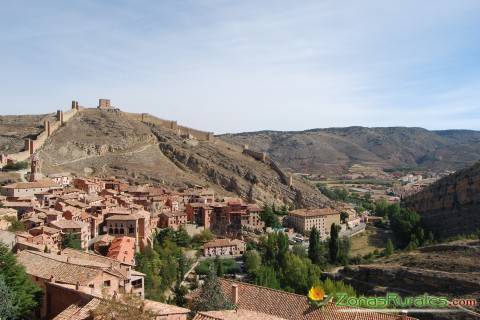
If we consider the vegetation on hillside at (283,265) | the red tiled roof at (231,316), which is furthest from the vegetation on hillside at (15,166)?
the red tiled roof at (231,316)

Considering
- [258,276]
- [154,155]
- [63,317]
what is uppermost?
[154,155]

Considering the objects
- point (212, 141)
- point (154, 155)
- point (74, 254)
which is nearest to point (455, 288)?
point (74, 254)

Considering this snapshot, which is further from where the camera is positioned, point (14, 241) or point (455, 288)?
point (455, 288)

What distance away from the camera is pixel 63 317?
1244 cm

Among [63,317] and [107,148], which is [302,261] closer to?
[63,317]

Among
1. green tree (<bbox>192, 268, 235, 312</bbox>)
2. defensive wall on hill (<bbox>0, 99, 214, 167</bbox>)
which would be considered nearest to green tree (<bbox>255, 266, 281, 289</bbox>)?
green tree (<bbox>192, 268, 235, 312</bbox>)

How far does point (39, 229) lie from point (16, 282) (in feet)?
46.4

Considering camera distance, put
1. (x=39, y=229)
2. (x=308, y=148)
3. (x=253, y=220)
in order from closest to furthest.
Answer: (x=39, y=229) < (x=253, y=220) < (x=308, y=148)

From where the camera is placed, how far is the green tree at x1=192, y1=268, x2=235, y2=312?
15.6m

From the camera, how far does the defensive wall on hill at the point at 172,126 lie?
7912 centimetres

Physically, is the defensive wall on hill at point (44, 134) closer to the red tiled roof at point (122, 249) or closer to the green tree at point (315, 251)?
the red tiled roof at point (122, 249)

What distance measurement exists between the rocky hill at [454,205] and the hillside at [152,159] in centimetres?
1439

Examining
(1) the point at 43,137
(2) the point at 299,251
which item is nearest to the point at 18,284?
(2) the point at 299,251

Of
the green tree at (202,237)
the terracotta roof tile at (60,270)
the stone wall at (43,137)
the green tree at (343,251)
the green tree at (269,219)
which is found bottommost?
the green tree at (343,251)
